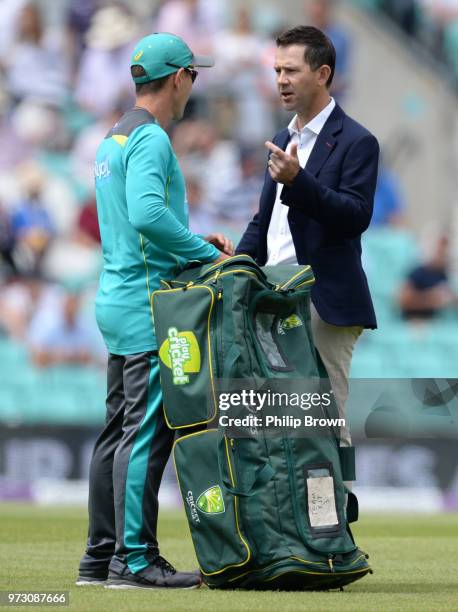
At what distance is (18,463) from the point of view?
11656mm

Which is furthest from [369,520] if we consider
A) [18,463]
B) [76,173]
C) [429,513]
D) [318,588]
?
[76,173]

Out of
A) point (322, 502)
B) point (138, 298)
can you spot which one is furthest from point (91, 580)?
point (138, 298)

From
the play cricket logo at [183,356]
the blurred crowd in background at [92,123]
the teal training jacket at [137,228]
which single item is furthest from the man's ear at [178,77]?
the blurred crowd in background at [92,123]

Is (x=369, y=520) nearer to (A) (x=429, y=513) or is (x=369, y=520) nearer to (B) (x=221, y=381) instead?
(A) (x=429, y=513)

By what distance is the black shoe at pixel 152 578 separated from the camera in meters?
4.93

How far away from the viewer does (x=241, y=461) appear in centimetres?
479

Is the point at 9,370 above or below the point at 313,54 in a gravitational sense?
below

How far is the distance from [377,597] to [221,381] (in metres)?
0.91

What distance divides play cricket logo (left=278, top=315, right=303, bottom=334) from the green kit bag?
3.2 inches

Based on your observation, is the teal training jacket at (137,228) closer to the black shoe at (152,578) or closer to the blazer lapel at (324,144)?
the blazer lapel at (324,144)

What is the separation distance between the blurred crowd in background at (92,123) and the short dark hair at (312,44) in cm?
781

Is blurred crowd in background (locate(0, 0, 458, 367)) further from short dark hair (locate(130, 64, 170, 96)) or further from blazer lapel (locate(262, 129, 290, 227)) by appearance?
short dark hair (locate(130, 64, 170, 96))

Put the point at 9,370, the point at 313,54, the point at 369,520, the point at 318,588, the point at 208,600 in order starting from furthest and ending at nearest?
the point at 9,370, the point at 369,520, the point at 313,54, the point at 318,588, the point at 208,600

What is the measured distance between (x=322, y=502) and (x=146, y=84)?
1.66 meters
